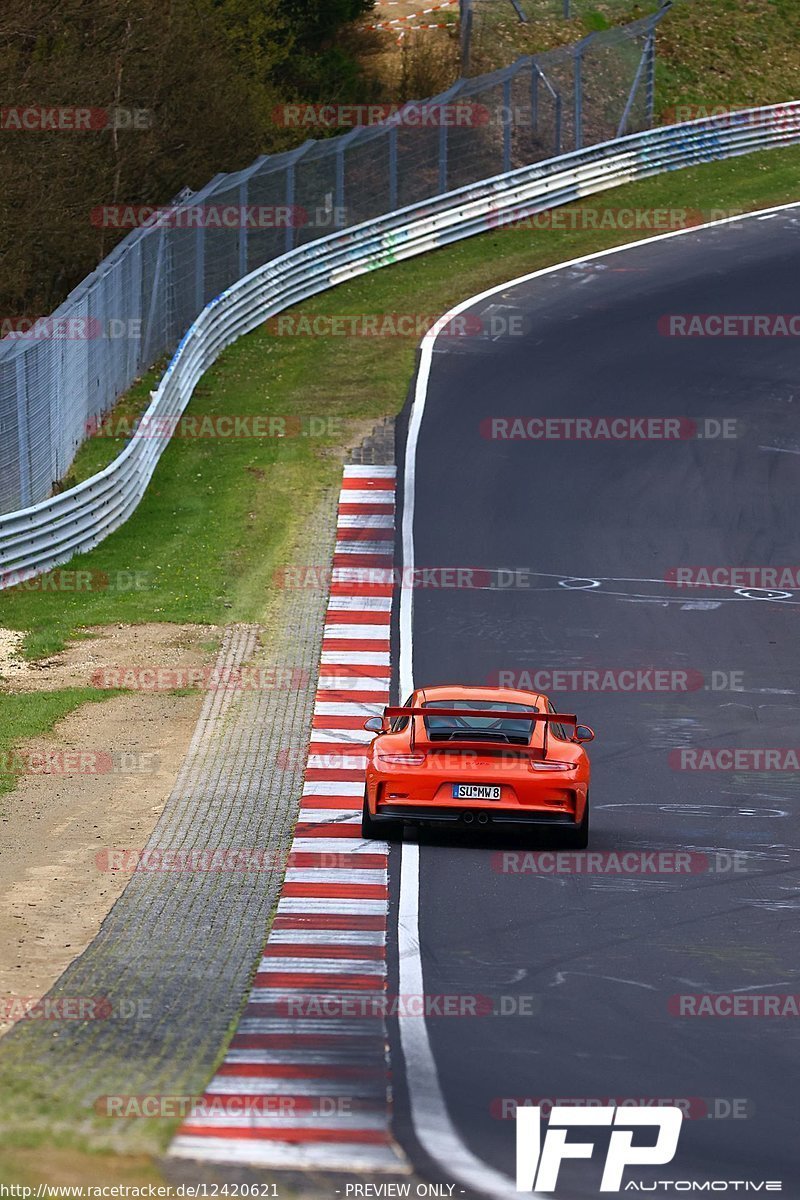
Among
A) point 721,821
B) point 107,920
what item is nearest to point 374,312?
point 721,821

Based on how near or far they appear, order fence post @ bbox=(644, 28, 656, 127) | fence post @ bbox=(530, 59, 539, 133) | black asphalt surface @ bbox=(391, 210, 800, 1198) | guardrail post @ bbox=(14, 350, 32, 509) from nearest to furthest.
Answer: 1. black asphalt surface @ bbox=(391, 210, 800, 1198)
2. guardrail post @ bbox=(14, 350, 32, 509)
3. fence post @ bbox=(530, 59, 539, 133)
4. fence post @ bbox=(644, 28, 656, 127)

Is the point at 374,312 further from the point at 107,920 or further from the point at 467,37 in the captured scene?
the point at 107,920

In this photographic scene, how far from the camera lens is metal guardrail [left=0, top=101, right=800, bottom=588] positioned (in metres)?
25.1

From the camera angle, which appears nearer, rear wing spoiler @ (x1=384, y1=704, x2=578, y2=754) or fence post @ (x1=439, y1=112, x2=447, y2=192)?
rear wing spoiler @ (x1=384, y1=704, x2=578, y2=754)

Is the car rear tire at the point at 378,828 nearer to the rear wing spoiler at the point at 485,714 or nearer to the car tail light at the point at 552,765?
the rear wing spoiler at the point at 485,714

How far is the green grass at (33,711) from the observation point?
18.1m

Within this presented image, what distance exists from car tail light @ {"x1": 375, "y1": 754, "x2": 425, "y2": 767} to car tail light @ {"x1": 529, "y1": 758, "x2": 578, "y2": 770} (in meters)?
0.86

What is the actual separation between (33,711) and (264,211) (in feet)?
64.3

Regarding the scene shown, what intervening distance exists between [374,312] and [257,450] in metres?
7.24

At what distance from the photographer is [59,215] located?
33562 mm

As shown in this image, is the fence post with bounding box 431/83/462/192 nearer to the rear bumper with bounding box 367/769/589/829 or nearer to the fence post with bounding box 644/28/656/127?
the fence post with bounding box 644/28/656/127

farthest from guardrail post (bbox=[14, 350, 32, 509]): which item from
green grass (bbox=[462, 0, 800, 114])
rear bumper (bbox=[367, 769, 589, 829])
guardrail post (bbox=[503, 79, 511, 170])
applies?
green grass (bbox=[462, 0, 800, 114])

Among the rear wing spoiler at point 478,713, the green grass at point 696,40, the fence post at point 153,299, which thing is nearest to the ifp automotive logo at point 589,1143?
the rear wing spoiler at point 478,713

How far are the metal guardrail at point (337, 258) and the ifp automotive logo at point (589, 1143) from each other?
16215mm
